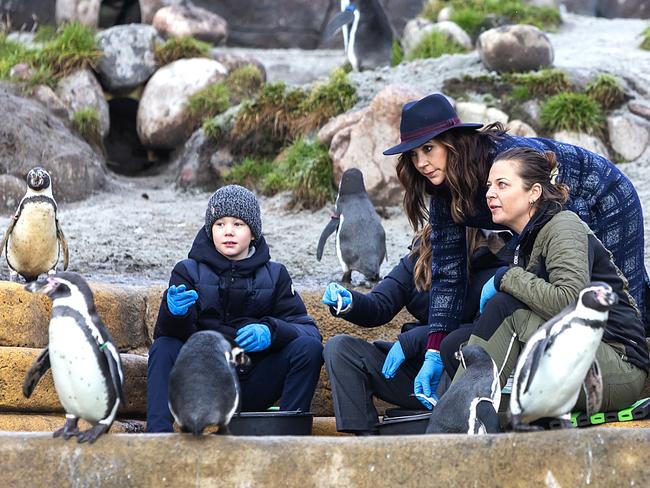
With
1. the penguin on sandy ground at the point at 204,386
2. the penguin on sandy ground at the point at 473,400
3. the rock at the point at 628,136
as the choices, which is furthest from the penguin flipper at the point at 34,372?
the rock at the point at 628,136

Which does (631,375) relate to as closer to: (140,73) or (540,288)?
(540,288)

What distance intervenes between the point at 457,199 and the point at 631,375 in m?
0.82

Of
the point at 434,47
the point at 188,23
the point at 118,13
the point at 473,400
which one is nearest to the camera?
the point at 473,400

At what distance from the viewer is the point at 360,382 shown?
4074 mm

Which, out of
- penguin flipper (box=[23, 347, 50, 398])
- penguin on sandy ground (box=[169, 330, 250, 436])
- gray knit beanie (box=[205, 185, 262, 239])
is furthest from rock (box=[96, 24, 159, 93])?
penguin on sandy ground (box=[169, 330, 250, 436])

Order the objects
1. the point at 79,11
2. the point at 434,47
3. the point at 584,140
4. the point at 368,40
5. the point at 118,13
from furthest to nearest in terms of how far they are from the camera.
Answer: the point at 118,13 < the point at 79,11 < the point at 434,47 < the point at 368,40 < the point at 584,140

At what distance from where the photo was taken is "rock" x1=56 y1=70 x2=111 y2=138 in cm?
1001

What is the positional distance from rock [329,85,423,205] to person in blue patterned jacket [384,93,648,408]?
424cm

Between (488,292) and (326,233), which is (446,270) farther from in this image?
(326,233)

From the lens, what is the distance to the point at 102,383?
10.5ft

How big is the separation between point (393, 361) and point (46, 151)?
4.91m

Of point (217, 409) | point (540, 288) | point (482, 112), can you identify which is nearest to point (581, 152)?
point (540, 288)

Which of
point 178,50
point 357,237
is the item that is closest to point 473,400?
point 357,237

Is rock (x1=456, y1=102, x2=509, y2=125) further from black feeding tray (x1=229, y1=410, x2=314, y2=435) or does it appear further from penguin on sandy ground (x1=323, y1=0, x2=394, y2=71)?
black feeding tray (x1=229, y1=410, x2=314, y2=435)
